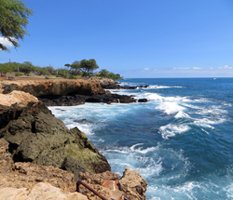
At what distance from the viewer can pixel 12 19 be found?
71.6 ft

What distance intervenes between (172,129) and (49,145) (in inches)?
638

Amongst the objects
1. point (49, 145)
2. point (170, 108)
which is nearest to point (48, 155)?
point (49, 145)

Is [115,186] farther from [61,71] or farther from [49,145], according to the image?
[61,71]

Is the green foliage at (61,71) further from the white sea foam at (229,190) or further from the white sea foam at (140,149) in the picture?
the white sea foam at (229,190)

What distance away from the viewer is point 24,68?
91.3m

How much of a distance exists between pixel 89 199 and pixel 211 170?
1084 centimetres

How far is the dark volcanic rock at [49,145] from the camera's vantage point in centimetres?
1075

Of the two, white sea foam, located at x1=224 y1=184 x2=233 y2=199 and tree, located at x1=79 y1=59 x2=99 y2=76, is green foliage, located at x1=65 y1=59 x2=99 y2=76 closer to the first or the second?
tree, located at x1=79 y1=59 x2=99 y2=76

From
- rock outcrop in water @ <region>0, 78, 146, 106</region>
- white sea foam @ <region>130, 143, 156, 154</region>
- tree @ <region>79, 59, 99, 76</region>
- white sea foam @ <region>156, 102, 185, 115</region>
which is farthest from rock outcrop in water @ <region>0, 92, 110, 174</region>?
tree @ <region>79, 59, 99, 76</region>

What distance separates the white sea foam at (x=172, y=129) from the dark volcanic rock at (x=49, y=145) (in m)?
11.1

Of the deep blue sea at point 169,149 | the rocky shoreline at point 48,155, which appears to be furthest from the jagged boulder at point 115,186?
the deep blue sea at point 169,149

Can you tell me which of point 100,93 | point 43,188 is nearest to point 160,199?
point 43,188

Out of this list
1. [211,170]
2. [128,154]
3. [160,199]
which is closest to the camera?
[160,199]

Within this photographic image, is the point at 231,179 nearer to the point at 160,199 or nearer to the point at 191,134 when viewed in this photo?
the point at 160,199
